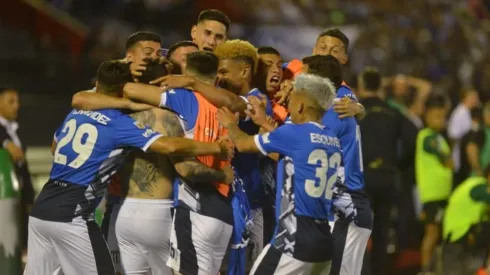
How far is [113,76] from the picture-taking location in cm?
805

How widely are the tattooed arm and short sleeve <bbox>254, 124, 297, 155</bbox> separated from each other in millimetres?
527

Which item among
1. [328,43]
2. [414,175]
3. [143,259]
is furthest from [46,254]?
[414,175]

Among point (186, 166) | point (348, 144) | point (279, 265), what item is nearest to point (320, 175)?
point (279, 265)

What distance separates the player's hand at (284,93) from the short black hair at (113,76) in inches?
46.3

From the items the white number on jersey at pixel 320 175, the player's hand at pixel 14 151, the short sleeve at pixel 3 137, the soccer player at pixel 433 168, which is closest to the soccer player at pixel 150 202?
→ the white number on jersey at pixel 320 175

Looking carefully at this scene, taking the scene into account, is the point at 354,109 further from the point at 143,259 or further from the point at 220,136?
the point at 143,259

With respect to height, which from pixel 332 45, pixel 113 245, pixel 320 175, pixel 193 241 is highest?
pixel 332 45

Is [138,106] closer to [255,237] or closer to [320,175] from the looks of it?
[320,175]

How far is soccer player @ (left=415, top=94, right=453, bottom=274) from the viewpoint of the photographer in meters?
13.8

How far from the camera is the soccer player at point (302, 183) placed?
7.49m

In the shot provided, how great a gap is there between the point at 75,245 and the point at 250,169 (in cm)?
160

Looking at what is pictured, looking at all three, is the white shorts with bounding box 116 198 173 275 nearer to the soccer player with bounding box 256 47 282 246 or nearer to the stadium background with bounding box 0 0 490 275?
the soccer player with bounding box 256 47 282 246

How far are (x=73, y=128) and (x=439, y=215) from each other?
713 cm

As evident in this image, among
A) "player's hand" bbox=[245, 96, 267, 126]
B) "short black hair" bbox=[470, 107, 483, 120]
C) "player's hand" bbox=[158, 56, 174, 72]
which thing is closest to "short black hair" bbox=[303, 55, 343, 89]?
"player's hand" bbox=[245, 96, 267, 126]
